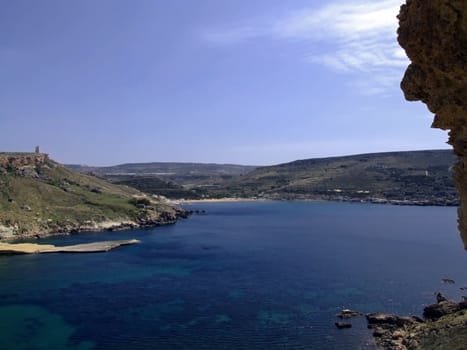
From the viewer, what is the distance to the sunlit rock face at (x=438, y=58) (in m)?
11.9

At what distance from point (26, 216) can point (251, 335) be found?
256ft

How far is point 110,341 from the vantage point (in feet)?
120

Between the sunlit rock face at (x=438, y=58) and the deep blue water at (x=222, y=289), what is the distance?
83.0 ft

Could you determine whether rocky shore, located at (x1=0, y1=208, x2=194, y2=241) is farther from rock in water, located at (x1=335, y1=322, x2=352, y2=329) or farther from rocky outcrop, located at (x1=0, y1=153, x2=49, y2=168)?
rock in water, located at (x1=335, y1=322, x2=352, y2=329)

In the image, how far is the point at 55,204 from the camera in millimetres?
111938

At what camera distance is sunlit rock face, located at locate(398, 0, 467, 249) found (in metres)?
11.9

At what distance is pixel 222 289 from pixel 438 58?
43.9m

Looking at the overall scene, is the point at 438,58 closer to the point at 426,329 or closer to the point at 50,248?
the point at 426,329

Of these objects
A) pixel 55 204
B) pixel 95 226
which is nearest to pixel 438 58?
pixel 95 226

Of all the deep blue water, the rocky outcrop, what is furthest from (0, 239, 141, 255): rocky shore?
the rocky outcrop

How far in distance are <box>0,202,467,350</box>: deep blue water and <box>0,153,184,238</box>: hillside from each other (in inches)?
340

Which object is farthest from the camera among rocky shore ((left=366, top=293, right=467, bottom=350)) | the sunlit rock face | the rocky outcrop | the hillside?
the rocky outcrop

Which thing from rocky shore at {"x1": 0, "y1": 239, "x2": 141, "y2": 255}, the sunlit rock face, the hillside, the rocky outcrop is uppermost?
the rocky outcrop

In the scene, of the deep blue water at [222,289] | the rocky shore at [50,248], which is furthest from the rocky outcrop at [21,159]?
the rocky shore at [50,248]
